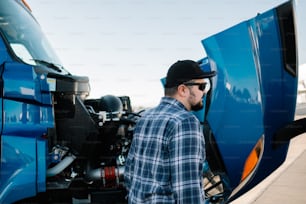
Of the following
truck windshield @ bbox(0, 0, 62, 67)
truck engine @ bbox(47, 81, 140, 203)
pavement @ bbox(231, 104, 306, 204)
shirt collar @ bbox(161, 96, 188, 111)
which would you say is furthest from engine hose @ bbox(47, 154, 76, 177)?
pavement @ bbox(231, 104, 306, 204)

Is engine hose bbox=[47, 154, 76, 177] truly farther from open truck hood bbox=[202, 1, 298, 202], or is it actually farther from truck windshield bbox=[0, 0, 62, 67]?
open truck hood bbox=[202, 1, 298, 202]

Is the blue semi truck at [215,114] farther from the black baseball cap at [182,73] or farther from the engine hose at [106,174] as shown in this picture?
the black baseball cap at [182,73]

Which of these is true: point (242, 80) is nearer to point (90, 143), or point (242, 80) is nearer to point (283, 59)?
point (283, 59)

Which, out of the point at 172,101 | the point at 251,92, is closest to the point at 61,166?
the point at 172,101

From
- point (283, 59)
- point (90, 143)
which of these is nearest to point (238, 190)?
point (283, 59)

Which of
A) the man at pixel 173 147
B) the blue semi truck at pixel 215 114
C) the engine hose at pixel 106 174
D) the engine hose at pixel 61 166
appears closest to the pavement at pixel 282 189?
the blue semi truck at pixel 215 114

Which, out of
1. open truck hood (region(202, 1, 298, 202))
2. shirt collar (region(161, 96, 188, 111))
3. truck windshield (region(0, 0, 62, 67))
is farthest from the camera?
truck windshield (region(0, 0, 62, 67))

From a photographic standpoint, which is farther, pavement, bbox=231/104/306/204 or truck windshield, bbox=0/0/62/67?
pavement, bbox=231/104/306/204

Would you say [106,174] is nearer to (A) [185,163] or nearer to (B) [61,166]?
(B) [61,166]

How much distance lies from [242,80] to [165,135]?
112cm

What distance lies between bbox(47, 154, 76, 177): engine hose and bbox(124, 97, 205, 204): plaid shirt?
1284mm

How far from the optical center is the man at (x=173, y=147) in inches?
69.3

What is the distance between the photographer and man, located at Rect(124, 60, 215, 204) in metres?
1.76

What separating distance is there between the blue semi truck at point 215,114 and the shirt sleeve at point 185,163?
105cm
